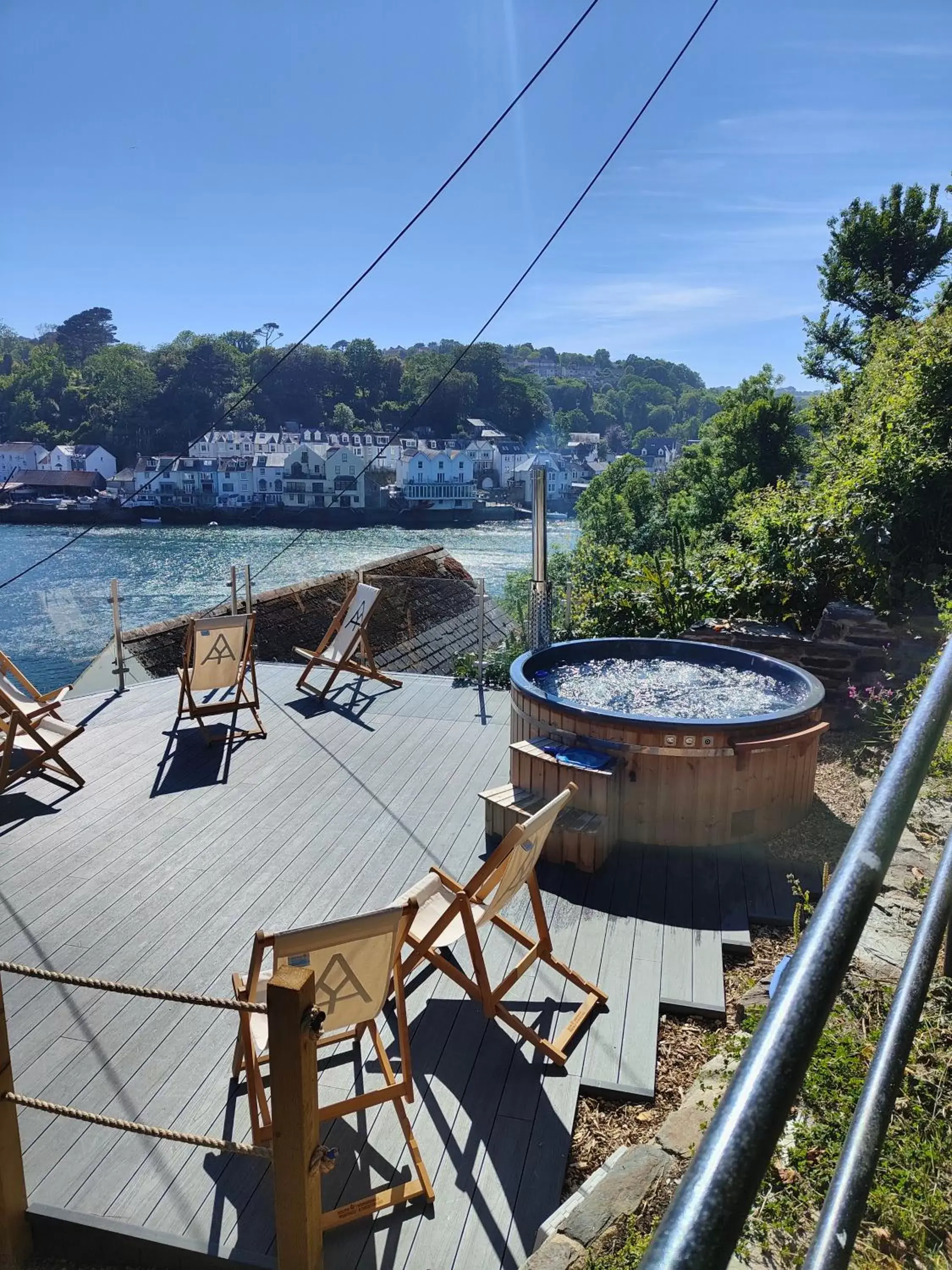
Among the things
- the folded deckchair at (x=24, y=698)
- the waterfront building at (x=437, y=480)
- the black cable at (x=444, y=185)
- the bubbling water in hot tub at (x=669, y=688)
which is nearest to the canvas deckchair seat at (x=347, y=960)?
the bubbling water in hot tub at (x=669, y=688)

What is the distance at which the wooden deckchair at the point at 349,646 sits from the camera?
7.66m

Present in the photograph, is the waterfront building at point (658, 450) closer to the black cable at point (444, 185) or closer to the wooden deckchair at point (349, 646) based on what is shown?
the black cable at point (444, 185)

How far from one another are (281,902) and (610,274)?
61.9m

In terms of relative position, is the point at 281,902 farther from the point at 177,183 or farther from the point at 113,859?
the point at 177,183

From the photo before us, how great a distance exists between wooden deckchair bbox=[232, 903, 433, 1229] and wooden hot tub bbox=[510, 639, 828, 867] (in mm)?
2079

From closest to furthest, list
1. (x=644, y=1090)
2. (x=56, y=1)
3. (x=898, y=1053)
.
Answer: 1. (x=898, y=1053)
2. (x=644, y=1090)
3. (x=56, y=1)

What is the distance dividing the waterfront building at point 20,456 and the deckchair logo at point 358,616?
200ft

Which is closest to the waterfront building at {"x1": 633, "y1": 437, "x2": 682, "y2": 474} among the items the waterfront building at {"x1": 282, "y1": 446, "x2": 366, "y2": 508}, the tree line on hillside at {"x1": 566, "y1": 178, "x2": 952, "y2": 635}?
the waterfront building at {"x1": 282, "y1": 446, "x2": 366, "y2": 508}

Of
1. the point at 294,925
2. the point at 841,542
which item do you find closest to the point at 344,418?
the point at 841,542

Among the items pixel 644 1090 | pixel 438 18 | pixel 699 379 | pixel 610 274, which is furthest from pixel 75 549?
pixel 699 379

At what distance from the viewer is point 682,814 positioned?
4.96 meters

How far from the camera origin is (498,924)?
3.54 metres

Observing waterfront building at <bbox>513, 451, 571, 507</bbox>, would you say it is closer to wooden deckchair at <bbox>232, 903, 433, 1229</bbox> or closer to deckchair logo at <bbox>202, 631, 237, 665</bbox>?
deckchair logo at <bbox>202, 631, 237, 665</bbox>

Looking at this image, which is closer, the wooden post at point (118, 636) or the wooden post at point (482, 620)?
the wooden post at point (118, 636)
